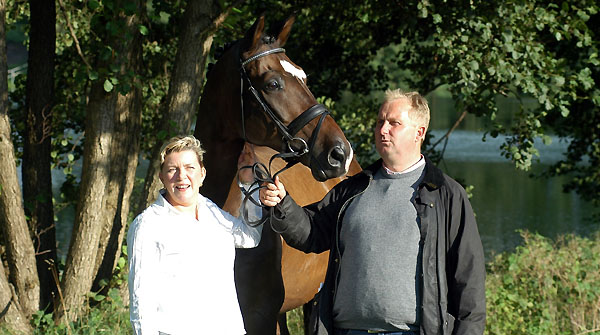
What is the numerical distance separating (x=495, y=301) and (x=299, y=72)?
12.4 feet

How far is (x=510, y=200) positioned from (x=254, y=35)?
1775cm

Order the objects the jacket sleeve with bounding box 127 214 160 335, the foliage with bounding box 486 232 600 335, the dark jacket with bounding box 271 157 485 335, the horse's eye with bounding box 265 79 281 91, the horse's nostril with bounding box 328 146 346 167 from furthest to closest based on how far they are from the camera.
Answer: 1. the foliage with bounding box 486 232 600 335
2. the horse's eye with bounding box 265 79 281 91
3. the horse's nostril with bounding box 328 146 346 167
4. the dark jacket with bounding box 271 157 485 335
5. the jacket sleeve with bounding box 127 214 160 335

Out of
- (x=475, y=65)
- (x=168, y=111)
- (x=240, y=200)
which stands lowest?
(x=240, y=200)

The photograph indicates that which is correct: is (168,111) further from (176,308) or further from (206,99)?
(176,308)

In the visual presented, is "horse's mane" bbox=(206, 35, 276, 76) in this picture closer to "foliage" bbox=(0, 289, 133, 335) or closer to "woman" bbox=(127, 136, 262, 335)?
"woman" bbox=(127, 136, 262, 335)

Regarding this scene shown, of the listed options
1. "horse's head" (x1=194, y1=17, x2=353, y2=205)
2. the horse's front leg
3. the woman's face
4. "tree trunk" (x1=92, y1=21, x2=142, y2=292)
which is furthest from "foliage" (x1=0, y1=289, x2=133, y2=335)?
the woman's face

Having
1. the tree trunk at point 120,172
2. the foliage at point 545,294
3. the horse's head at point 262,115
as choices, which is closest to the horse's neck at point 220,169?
the horse's head at point 262,115

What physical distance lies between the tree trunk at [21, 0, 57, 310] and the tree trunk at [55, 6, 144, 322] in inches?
22.5

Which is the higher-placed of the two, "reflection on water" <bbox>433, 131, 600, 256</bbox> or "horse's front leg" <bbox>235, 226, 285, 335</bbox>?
"horse's front leg" <bbox>235, 226, 285, 335</bbox>

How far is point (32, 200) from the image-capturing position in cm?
594

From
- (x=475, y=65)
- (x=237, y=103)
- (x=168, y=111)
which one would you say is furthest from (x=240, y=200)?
(x=475, y=65)

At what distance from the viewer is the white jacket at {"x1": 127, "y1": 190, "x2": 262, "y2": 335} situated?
8.71 ft

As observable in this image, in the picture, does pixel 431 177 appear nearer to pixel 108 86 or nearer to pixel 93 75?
pixel 108 86

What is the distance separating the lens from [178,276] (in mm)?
2721
